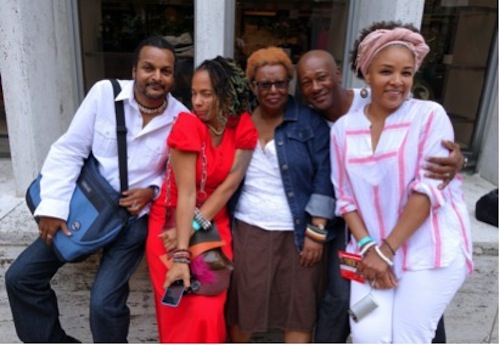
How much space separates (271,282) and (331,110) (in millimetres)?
944

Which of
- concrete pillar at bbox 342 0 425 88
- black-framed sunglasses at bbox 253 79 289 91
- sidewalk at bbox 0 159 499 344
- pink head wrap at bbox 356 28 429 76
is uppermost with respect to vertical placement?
concrete pillar at bbox 342 0 425 88

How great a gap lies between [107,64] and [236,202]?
2.08 meters

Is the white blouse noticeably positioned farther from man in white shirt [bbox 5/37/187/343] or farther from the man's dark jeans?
the man's dark jeans

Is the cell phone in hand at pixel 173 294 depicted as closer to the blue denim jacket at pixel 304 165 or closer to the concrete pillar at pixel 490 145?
the blue denim jacket at pixel 304 165

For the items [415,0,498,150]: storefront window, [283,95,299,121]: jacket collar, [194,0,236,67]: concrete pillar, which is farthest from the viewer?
[415,0,498,150]: storefront window

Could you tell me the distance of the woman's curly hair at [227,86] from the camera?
213 centimetres

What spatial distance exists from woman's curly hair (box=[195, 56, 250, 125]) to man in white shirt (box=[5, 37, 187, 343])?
12.0 inches

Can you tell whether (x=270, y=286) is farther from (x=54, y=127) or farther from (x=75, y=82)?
(x=75, y=82)

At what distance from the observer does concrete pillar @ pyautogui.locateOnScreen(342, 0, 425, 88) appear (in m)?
2.79

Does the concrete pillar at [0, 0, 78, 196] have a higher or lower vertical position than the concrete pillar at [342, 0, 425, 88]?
lower

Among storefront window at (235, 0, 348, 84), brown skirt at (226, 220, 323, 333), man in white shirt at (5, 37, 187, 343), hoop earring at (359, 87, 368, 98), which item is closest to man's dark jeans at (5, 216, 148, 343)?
man in white shirt at (5, 37, 187, 343)

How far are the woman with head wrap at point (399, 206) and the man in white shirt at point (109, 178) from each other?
1.01m

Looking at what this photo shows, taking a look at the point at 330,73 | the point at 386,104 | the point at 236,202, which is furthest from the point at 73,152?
the point at 386,104

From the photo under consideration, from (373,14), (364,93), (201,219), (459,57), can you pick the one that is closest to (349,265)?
(201,219)
